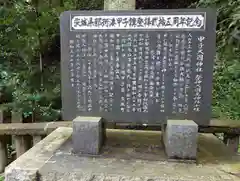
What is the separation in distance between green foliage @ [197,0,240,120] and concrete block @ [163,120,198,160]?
8.26 ft

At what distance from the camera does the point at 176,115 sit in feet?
7.16

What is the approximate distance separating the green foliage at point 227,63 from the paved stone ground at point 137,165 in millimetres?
2523

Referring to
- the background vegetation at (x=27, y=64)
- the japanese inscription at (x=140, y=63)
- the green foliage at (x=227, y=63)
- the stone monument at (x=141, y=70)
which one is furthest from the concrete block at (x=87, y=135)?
the green foliage at (x=227, y=63)

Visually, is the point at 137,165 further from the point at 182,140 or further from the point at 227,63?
the point at 227,63

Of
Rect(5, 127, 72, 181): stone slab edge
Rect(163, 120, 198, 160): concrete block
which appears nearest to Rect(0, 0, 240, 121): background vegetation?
Rect(5, 127, 72, 181): stone slab edge

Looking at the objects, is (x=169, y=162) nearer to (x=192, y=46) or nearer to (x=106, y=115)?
(x=106, y=115)

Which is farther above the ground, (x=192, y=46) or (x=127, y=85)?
(x=192, y=46)

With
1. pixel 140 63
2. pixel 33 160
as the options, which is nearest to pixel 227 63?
pixel 140 63

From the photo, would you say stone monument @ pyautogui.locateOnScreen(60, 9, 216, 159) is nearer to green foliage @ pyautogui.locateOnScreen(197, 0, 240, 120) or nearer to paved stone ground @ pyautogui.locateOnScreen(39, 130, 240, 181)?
paved stone ground @ pyautogui.locateOnScreen(39, 130, 240, 181)

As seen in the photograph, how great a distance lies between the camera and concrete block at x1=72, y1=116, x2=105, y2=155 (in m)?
2.15

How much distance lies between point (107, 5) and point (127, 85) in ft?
3.85

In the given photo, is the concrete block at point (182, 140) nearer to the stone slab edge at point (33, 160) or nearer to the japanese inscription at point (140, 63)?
the japanese inscription at point (140, 63)

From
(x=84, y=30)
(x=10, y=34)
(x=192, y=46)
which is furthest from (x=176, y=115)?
(x=10, y=34)

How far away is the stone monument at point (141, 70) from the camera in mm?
2113
